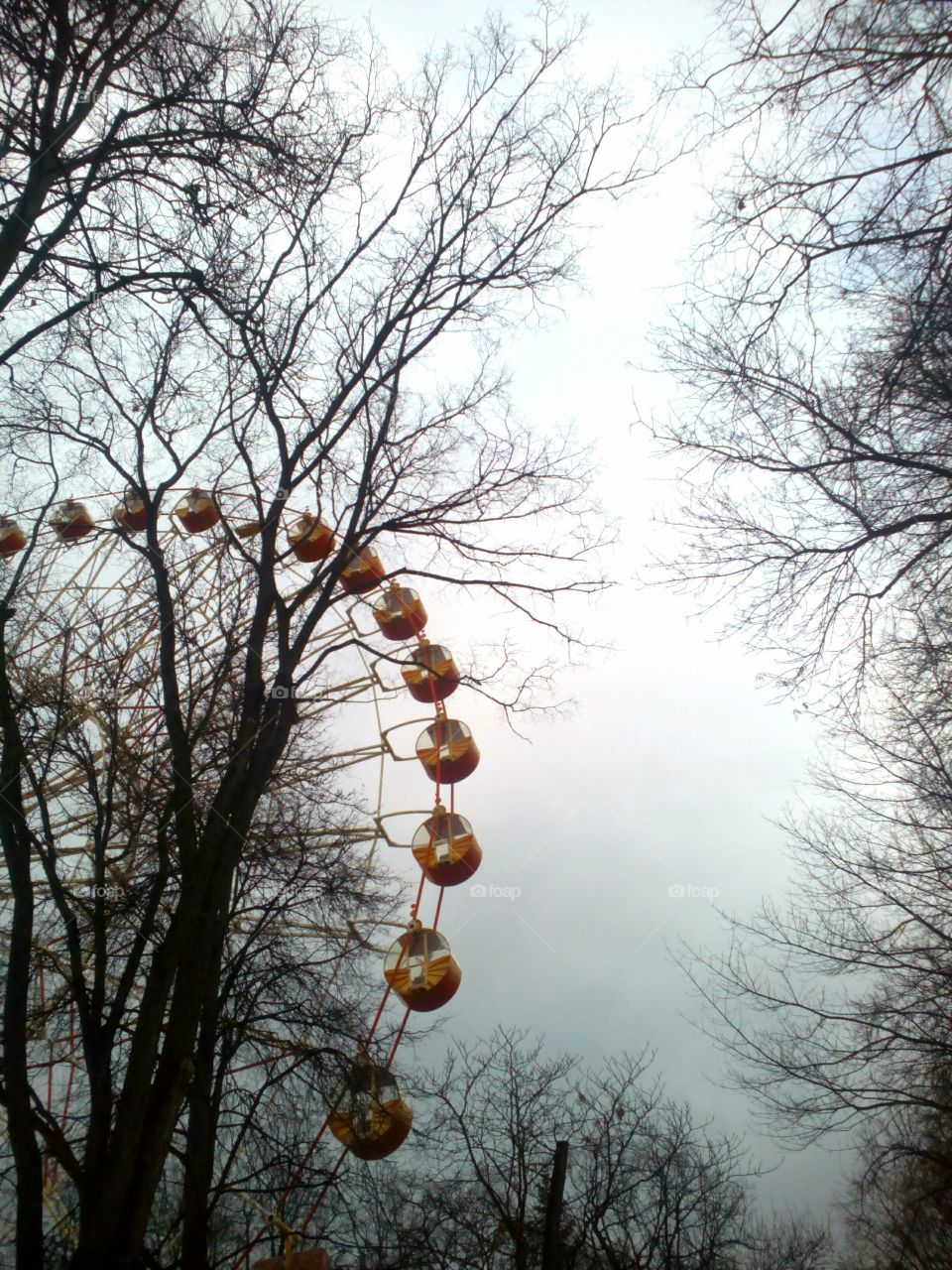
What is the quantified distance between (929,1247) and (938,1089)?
6.07 metres

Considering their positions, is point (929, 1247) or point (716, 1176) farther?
point (716, 1176)

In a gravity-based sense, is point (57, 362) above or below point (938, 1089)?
above

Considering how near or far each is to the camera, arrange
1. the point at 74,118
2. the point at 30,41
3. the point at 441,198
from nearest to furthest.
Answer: the point at 30,41, the point at 74,118, the point at 441,198

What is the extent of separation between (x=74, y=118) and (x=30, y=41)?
368 millimetres

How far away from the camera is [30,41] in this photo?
4.35 metres

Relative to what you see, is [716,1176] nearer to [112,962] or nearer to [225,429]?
[112,962]

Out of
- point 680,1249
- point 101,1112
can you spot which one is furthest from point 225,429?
point 680,1249

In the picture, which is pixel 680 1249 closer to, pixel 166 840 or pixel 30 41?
pixel 166 840

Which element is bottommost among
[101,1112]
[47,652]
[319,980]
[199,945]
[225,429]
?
[101,1112]

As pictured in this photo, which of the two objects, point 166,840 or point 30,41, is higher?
point 30,41

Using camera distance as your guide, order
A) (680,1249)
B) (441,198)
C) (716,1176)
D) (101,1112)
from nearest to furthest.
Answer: (101,1112) → (441,198) → (680,1249) → (716,1176)

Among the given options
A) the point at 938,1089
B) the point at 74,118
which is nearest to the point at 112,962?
the point at 74,118

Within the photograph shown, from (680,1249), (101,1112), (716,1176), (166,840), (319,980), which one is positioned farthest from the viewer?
(716,1176)

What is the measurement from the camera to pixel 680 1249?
11398 millimetres
